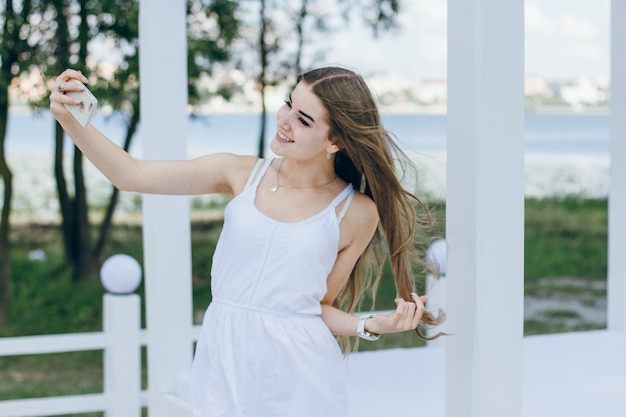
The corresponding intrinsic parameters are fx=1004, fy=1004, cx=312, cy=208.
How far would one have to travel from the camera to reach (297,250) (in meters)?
2.20

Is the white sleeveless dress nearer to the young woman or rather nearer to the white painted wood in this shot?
the young woman

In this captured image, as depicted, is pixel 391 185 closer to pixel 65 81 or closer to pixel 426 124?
pixel 65 81

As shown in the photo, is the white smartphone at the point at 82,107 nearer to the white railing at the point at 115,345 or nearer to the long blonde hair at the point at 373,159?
the long blonde hair at the point at 373,159

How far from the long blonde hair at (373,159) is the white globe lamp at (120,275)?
1.73 meters

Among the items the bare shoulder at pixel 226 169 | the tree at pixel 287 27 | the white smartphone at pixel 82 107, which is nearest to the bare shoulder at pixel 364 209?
the bare shoulder at pixel 226 169

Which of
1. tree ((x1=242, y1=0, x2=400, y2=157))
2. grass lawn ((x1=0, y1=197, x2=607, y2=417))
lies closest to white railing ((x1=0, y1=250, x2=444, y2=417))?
grass lawn ((x1=0, y1=197, x2=607, y2=417))

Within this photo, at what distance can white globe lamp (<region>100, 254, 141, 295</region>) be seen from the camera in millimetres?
3857

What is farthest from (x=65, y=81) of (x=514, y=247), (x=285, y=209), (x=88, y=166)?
(x=88, y=166)

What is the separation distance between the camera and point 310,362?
219 cm

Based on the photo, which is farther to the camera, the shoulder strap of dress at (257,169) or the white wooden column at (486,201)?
the shoulder strap of dress at (257,169)

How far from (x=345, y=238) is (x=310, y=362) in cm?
29

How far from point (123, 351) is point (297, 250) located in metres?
1.90

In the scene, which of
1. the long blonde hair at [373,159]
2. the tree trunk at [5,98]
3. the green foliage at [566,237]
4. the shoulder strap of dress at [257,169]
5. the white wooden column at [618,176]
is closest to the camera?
the long blonde hair at [373,159]

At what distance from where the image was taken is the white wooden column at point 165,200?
11.2ft
